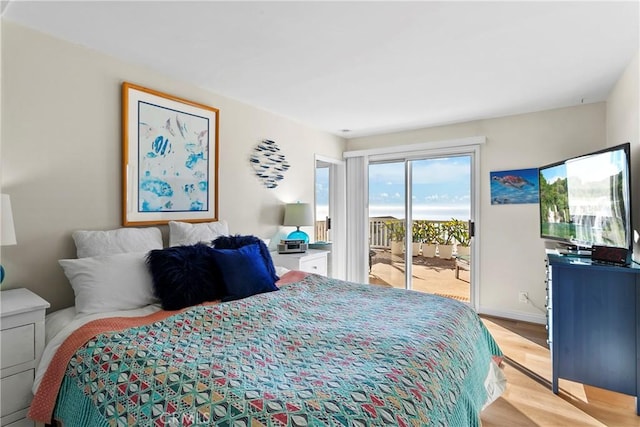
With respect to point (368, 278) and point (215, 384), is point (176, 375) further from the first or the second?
point (368, 278)

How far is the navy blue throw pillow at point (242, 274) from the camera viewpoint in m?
Answer: 2.16

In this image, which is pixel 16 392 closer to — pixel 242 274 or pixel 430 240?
pixel 242 274

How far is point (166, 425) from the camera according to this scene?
1032mm

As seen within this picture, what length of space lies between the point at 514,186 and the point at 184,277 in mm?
3754

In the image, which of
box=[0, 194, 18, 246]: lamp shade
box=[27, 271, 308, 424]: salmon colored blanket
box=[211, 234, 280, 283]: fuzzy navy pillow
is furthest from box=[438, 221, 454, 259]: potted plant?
box=[0, 194, 18, 246]: lamp shade

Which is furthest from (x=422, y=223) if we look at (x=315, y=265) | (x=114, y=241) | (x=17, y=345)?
(x=17, y=345)

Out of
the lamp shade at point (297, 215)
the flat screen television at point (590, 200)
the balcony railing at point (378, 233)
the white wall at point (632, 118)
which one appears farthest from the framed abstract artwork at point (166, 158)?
the white wall at point (632, 118)

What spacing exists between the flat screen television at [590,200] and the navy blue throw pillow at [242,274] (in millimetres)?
2492

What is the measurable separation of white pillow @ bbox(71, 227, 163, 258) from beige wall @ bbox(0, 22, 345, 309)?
0.13m

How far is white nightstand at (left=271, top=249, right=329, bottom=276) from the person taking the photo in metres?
3.49

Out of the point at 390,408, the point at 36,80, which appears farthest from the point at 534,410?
the point at 36,80

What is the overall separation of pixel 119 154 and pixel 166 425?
211cm

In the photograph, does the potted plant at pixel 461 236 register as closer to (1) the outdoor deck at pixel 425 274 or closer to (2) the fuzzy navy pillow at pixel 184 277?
(1) the outdoor deck at pixel 425 274

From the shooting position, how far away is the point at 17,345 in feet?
5.26
